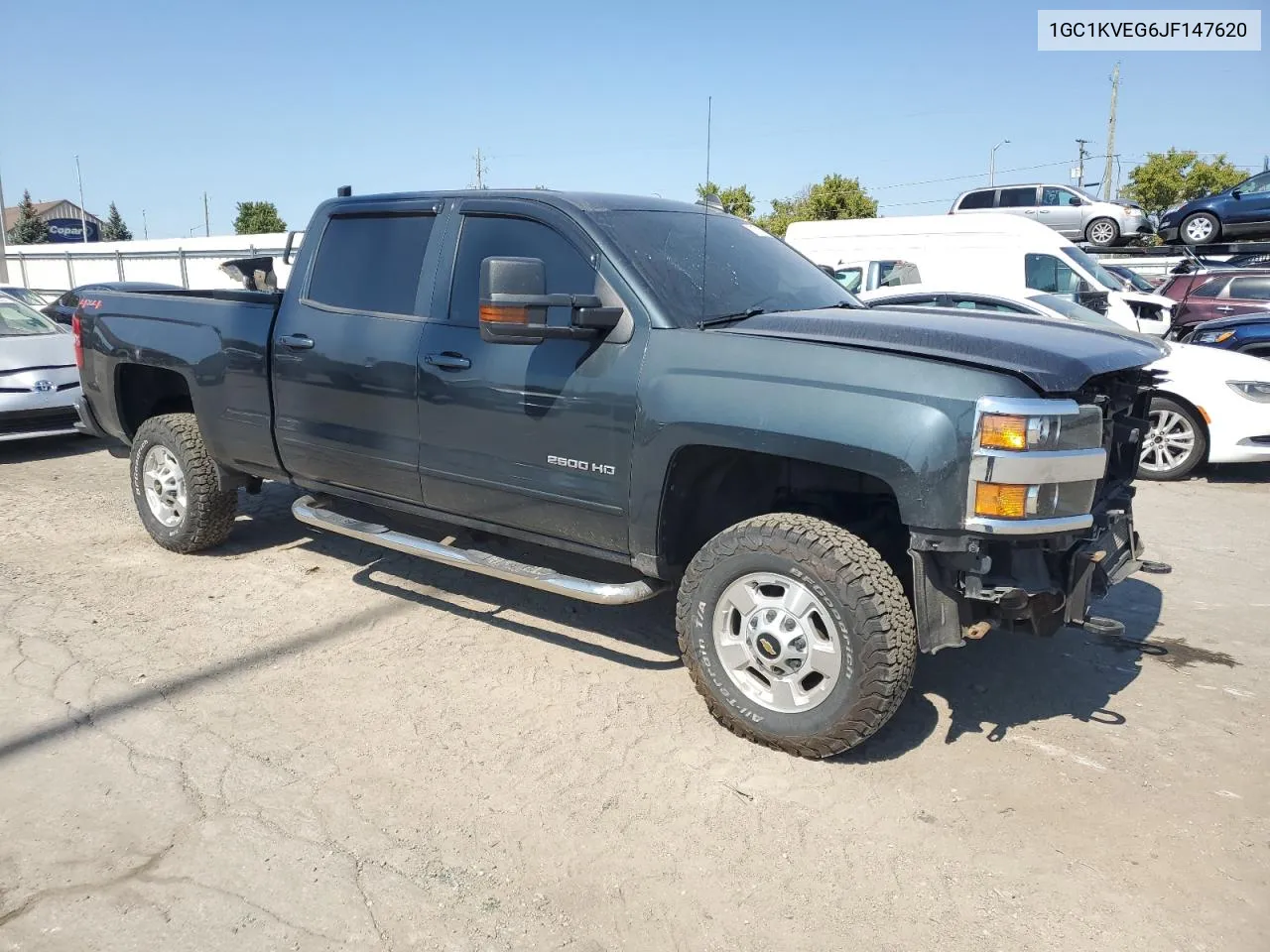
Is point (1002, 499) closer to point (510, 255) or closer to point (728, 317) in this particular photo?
point (728, 317)

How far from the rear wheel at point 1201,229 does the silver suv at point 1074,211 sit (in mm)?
1889

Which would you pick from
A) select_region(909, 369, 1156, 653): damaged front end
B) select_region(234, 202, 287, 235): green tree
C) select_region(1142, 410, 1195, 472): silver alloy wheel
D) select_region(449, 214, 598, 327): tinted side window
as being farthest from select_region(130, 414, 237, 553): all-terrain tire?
select_region(234, 202, 287, 235): green tree

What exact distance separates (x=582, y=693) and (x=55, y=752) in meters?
1.98

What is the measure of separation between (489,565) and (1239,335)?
9.31 m

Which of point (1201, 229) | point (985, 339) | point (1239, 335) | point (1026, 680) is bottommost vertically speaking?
point (1026, 680)

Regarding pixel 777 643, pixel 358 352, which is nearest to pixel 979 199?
pixel 358 352

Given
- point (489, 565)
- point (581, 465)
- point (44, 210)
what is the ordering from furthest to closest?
1. point (44, 210)
2. point (489, 565)
3. point (581, 465)

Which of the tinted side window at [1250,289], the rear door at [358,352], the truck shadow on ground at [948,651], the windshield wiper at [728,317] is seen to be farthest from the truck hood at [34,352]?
the tinted side window at [1250,289]

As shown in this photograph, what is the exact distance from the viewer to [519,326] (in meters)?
3.76

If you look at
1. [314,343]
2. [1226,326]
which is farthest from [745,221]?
[1226,326]

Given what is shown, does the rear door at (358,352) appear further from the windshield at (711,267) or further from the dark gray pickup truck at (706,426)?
the windshield at (711,267)

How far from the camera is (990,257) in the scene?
14984 millimetres

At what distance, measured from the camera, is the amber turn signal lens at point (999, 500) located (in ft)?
10.3

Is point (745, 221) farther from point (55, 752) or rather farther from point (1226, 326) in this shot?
point (1226, 326)
